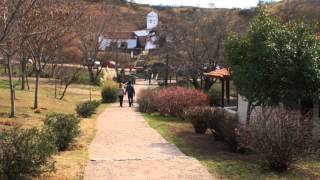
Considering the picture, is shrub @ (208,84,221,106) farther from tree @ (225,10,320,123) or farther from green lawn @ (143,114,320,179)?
tree @ (225,10,320,123)

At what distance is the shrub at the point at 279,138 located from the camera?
10828mm

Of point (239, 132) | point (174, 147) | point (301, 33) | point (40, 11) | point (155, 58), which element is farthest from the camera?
point (155, 58)

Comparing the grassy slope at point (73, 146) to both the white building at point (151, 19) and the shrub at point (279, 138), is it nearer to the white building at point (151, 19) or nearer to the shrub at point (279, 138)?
the shrub at point (279, 138)

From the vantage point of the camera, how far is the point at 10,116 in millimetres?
20656

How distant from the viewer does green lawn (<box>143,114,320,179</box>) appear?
35.0 feet

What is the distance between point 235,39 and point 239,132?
5.26m

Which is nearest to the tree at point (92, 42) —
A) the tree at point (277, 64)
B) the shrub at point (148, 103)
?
the shrub at point (148, 103)

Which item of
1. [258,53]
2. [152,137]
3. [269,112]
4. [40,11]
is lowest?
[152,137]

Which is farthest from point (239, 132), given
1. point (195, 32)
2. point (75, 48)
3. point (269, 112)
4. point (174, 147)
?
point (75, 48)

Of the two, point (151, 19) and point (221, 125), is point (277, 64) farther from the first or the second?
point (151, 19)

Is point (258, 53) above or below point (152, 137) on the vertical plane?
above

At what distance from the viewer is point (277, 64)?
15008 millimetres

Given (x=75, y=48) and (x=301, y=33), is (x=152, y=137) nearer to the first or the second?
(x=301, y=33)

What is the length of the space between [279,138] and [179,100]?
50.2 feet
